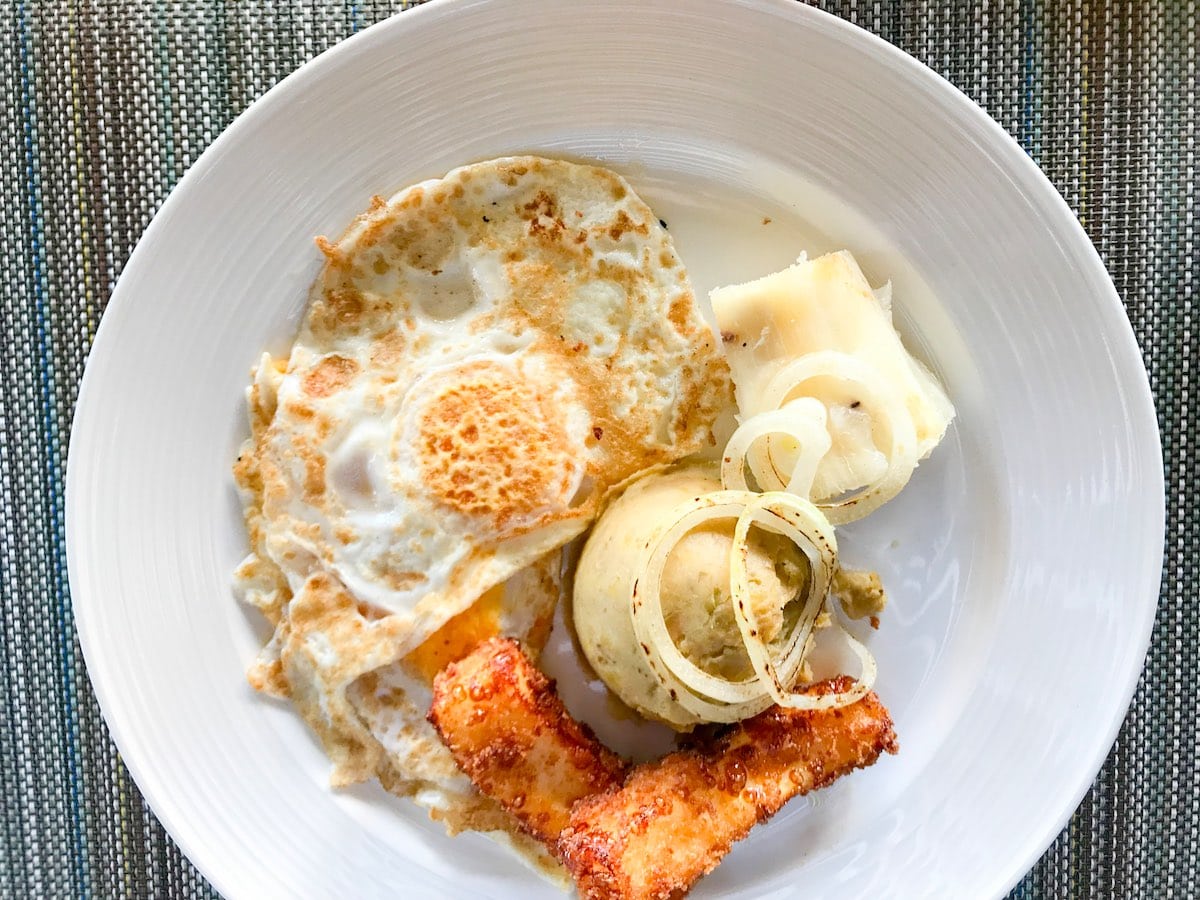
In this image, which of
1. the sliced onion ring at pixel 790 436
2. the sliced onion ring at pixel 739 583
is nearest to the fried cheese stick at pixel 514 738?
the sliced onion ring at pixel 739 583

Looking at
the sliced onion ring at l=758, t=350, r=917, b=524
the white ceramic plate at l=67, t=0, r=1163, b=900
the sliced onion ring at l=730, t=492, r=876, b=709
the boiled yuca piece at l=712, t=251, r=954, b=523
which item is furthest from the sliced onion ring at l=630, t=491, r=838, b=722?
the white ceramic plate at l=67, t=0, r=1163, b=900

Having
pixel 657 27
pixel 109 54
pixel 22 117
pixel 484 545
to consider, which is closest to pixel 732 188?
pixel 657 27

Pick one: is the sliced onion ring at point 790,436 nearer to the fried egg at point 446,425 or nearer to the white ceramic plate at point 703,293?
the fried egg at point 446,425

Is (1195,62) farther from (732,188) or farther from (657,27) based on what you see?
(657,27)

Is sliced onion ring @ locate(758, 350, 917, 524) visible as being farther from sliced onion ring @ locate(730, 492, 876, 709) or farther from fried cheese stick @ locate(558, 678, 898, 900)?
fried cheese stick @ locate(558, 678, 898, 900)

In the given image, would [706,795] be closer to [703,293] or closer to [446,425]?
[446,425]

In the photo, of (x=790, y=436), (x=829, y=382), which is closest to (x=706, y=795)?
(x=790, y=436)
